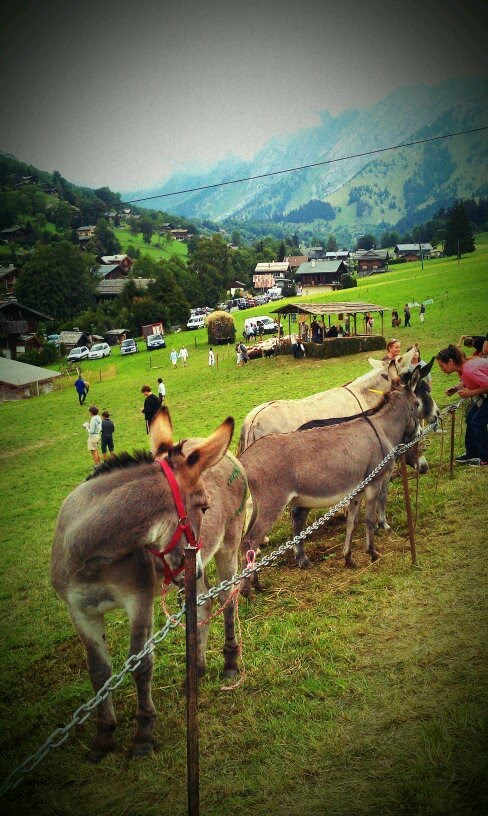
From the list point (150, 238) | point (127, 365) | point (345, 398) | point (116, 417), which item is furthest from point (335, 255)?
point (345, 398)

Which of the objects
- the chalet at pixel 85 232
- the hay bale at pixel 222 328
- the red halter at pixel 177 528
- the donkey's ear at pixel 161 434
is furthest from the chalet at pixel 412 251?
the red halter at pixel 177 528

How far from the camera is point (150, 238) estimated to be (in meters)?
170

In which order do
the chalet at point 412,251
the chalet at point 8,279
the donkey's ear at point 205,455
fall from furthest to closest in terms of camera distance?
the chalet at point 412,251 → the chalet at point 8,279 → the donkey's ear at point 205,455

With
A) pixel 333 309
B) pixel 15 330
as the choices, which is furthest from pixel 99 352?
pixel 333 309

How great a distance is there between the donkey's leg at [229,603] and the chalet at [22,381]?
42679 mm

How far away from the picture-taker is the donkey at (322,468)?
6895 mm

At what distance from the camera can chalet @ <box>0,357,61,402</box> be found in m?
44.0

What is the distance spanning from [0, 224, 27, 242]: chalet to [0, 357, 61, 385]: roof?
88361 millimetres

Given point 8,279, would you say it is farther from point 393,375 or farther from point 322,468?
point 322,468

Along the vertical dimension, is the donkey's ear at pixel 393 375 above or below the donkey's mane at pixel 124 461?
below

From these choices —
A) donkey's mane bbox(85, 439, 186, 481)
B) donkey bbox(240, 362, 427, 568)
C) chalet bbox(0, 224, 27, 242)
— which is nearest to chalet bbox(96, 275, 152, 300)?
chalet bbox(0, 224, 27, 242)

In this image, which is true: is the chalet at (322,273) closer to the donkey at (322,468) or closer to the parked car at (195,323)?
the parked car at (195,323)

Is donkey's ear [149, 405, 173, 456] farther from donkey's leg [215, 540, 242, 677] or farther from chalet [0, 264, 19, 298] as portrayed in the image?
chalet [0, 264, 19, 298]

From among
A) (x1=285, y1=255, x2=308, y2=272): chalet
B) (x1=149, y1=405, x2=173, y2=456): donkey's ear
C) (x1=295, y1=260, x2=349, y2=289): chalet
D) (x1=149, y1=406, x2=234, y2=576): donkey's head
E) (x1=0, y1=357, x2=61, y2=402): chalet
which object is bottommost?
(x1=0, y1=357, x2=61, y2=402): chalet
